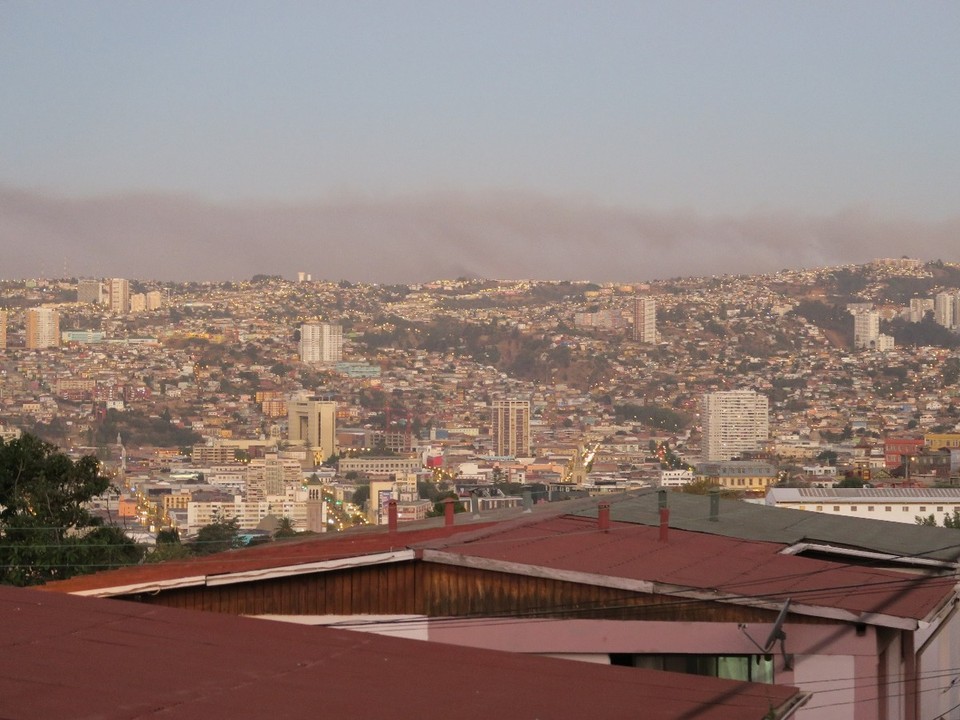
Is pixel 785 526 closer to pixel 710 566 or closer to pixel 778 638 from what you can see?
pixel 710 566

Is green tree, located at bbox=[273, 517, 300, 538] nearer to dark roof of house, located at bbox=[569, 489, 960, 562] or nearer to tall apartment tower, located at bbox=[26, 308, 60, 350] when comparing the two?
dark roof of house, located at bbox=[569, 489, 960, 562]

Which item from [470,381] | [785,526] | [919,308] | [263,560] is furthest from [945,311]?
[263,560]

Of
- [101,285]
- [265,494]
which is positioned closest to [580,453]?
[265,494]

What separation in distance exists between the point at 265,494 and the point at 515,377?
49.7 meters

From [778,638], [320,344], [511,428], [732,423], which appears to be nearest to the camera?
[778,638]

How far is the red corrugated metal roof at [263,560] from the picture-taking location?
311 inches

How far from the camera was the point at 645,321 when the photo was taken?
14488 cm

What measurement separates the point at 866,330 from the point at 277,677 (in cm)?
13948

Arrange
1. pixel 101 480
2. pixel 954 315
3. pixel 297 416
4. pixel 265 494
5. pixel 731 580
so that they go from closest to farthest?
pixel 731 580 < pixel 101 480 < pixel 265 494 < pixel 297 416 < pixel 954 315

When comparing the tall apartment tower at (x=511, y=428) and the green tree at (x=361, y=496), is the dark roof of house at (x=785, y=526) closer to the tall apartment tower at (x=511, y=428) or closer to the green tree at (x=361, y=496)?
the green tree at (x=361, y=496)

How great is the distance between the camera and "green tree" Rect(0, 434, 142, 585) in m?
18.4

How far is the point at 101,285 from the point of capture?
529ft

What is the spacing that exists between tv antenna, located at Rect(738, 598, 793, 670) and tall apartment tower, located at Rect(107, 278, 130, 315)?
153m

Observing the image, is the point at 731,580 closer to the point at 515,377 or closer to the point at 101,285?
the point at 515,377
